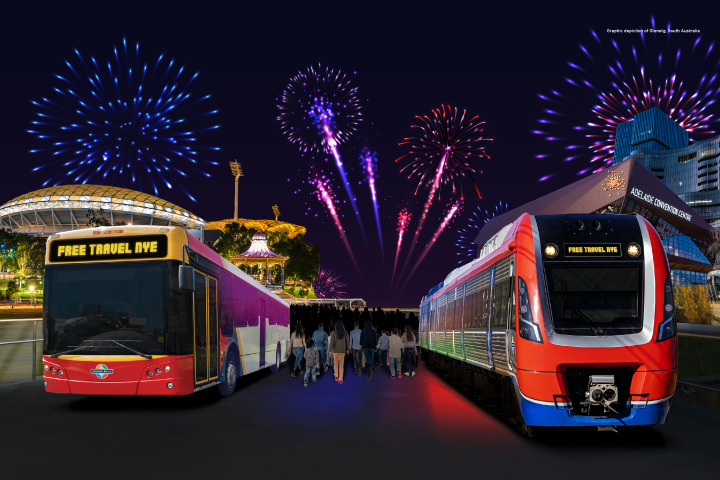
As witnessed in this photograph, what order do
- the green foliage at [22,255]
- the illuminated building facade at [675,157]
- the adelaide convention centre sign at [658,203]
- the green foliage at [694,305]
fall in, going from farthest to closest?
1. the illuminated building facade at [675,157]
2. the green foliage at [22,255]
3. the adelaide convention centre sign at [658,203]
4. the green foliage at [694,305]

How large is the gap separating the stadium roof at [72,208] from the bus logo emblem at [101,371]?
108m

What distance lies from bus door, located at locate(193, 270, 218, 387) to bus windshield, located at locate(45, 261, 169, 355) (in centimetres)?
79

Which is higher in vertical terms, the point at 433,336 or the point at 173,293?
the point at 173,293

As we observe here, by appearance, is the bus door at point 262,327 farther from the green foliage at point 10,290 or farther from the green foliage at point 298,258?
the green foliage at point 298,258

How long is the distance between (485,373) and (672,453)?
422cm

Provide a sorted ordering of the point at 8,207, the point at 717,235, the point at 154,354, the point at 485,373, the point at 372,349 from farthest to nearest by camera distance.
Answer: the point at 8,207 → the point at 717,235 → the point at 372,349 → the point at 485,373 → the point at 154,354

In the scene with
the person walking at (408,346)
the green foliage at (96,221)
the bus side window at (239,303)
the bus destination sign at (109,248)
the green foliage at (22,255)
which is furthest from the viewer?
the green foliage at (96,221)

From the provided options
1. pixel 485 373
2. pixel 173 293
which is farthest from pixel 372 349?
pixel 173 293

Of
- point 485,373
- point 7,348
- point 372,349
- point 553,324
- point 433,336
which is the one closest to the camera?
point 553,324

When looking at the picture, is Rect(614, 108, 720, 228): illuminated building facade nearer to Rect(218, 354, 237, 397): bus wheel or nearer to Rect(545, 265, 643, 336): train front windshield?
Rect(218, 354, 237, 397): bus wheel

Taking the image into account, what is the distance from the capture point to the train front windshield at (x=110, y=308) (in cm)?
1035

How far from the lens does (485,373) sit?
11.3m

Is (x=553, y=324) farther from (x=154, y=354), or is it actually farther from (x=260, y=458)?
(x=154, y=354)

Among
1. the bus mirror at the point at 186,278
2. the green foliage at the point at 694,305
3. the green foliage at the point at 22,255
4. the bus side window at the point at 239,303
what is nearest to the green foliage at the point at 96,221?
the green foliage at the point at 22,255
